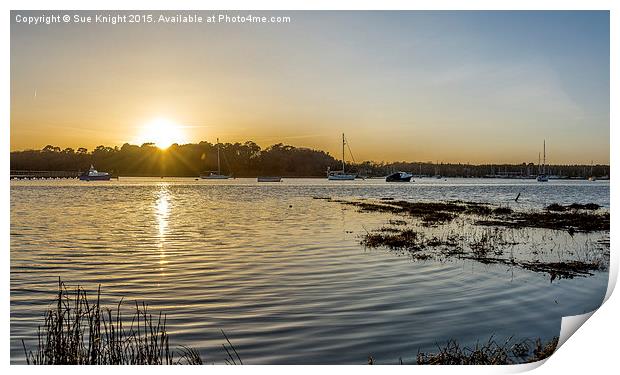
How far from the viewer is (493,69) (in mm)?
Result: 18906

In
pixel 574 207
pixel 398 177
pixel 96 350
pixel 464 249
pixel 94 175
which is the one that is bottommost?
pixel 96 350

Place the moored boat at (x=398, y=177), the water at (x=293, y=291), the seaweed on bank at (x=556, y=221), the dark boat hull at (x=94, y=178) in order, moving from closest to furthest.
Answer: the water at (x=293, y=291), the seaweed on bank at (x=556, y=221), the dark boat hull at (x=94, y=178), the moored boat at (x=398, y=177)

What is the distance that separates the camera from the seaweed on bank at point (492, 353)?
7480 millimetres

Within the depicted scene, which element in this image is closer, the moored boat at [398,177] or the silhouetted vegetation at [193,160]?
the silhouetted vegetation at [193,160]

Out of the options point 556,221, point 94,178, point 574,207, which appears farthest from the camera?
point 94,178

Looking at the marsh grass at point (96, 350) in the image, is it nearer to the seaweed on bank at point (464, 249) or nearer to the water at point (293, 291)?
the water at point (293, 291)

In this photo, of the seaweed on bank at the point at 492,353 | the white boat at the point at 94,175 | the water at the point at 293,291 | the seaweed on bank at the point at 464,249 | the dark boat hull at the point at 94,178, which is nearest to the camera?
the seaweed on bank at the point at 492,353

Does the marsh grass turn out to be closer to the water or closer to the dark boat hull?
the water

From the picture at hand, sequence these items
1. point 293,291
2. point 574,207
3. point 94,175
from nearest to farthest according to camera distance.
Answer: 1. point 293,291
2. point 574,207
3. point 94,175

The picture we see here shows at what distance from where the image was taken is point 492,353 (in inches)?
301

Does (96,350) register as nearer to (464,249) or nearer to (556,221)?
(464,249)
